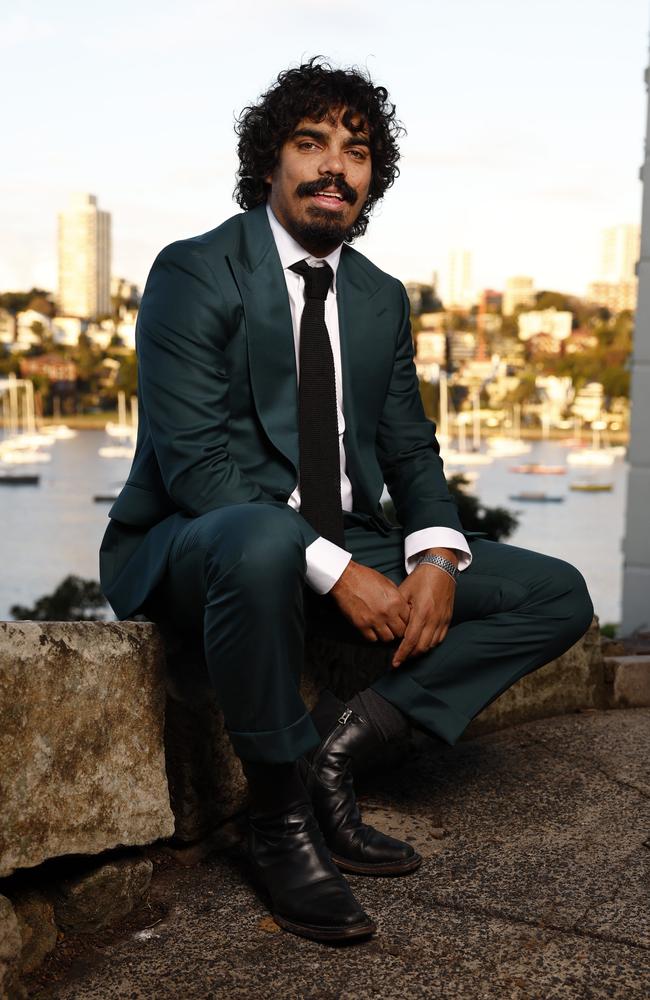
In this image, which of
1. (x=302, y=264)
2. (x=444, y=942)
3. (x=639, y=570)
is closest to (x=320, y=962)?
(x=444, y=942)

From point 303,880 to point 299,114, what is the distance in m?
1.40

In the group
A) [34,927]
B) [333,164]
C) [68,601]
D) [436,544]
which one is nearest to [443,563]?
[436,544]

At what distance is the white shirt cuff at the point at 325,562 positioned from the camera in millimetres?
1990

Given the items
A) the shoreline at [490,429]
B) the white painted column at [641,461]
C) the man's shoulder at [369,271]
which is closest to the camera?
the man's shoulder at [369,271]

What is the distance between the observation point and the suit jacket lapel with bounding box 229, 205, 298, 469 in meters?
2.16

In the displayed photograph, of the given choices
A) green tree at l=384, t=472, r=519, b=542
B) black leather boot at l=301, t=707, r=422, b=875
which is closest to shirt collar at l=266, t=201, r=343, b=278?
black leather boot at l=301, t=707, r=422, b=875

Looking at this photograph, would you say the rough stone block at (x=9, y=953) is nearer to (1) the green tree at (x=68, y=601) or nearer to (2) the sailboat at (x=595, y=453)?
(1) the green tree at (x=68, y=601)

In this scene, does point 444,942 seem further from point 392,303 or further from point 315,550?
point 392,303

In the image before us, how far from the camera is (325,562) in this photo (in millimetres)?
1991

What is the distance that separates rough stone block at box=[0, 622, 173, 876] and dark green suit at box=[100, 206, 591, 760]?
0.51ft

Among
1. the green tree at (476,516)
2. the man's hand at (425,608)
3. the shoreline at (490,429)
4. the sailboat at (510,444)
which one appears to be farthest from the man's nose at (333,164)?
the shoreline at (490,429)

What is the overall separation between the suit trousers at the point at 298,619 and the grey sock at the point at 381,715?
24mm

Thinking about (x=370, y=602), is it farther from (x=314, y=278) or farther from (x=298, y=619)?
(x=314, y=278)

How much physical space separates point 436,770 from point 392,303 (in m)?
0.98
